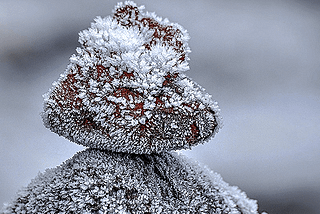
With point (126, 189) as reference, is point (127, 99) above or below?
above

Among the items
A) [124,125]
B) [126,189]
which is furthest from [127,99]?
[126,189]

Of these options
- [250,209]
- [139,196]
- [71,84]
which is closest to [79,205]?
[139,196]

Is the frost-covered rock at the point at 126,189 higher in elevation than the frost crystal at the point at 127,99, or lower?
lower

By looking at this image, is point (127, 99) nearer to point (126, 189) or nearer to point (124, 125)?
point (124, 125)

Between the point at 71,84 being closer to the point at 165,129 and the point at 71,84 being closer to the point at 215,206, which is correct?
the point at 165,129

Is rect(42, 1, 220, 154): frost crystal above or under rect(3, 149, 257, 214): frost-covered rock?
above
